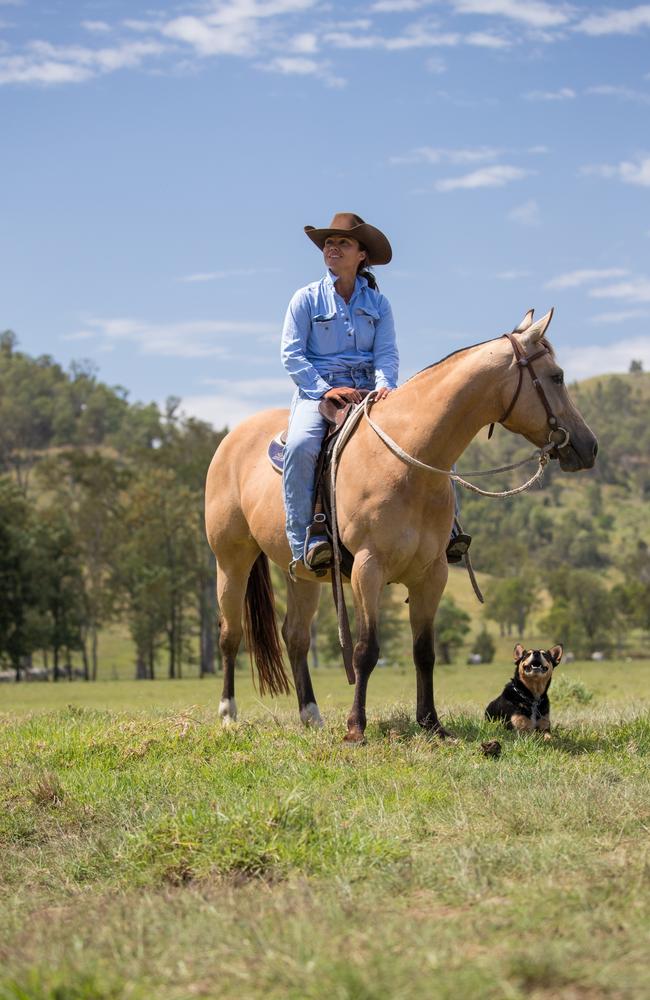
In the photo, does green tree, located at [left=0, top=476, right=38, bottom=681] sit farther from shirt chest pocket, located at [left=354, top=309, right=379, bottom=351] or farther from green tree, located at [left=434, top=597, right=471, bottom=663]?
shirt chest pocket, located at [left=354, top=309, right=379, bottom=351]

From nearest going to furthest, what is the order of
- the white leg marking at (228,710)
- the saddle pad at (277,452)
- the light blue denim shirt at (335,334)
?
the light blue denim shirt at (335,334), the saddle pad at (277,452), the white leg marking at (228,710)

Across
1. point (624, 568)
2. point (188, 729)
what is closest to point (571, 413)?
point (188, 729)

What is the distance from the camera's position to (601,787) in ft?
21.9

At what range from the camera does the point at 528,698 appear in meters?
9.52

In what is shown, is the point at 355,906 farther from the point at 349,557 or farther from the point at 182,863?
the point at 349,557

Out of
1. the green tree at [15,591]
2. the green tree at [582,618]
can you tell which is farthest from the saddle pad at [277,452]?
the green tree at [582,618]

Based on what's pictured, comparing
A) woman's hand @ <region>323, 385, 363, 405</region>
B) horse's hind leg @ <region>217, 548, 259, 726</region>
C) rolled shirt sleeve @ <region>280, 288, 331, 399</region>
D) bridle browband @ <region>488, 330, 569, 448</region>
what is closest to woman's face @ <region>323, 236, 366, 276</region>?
rolled shirt sleeve @ <region>280, 288, 331, 399</region>

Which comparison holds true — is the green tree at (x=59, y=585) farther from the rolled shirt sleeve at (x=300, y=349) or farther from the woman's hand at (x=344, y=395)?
the woman's hand at (x=344, y=395)

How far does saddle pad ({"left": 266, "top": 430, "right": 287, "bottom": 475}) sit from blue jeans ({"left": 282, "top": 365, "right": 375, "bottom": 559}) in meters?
0.50

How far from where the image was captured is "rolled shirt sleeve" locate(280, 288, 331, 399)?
955 cm

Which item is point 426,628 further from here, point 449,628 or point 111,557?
point 449,628

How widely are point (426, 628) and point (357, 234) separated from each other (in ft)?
11.2

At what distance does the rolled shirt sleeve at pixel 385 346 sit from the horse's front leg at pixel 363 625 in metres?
1.92

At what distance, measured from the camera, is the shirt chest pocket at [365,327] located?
975cm
